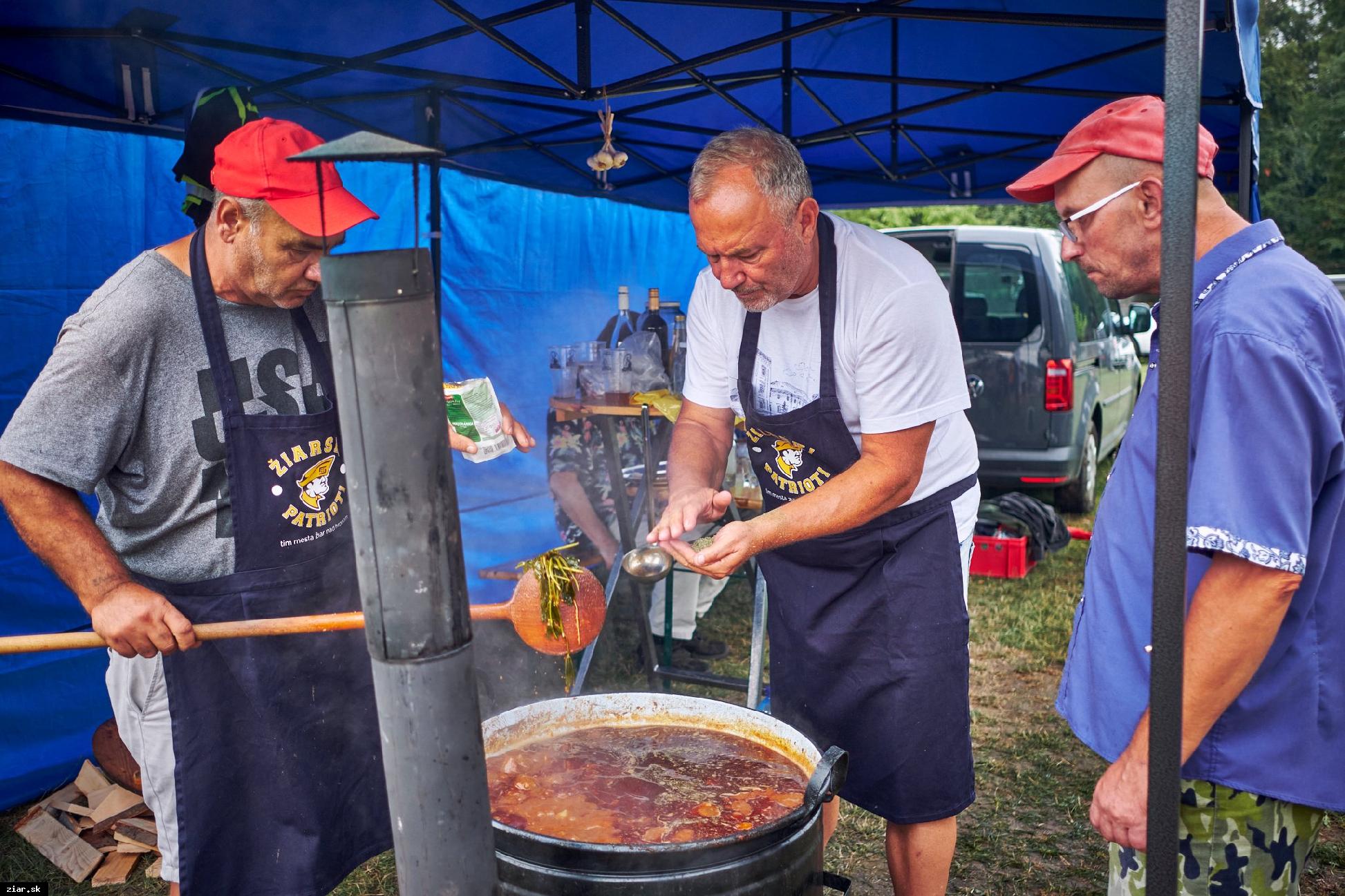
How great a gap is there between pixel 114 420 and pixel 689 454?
55.0 inches

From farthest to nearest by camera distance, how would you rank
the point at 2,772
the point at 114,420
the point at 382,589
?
the point at 2,772
the point at 114,420
the point at 382,589

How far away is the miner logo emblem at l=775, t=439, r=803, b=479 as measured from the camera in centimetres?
253

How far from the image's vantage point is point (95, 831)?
11.2ft

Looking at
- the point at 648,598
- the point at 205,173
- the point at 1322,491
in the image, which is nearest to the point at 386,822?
the point at 205,173

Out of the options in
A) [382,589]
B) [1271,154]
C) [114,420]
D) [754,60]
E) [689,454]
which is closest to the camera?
[382,589]

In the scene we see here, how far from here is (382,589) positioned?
1.06 meters

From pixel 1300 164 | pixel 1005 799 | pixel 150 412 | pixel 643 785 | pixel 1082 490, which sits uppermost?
pixel 1300 164

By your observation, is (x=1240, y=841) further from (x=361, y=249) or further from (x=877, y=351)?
(x=361, y=249)

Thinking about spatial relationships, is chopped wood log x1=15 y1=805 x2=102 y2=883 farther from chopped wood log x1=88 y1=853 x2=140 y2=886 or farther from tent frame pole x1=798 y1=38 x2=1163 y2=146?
tent frame pole x1=798 y1=38 x2=1163 y2=146

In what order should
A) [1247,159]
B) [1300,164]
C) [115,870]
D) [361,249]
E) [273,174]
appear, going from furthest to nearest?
[1300,164], [361,249], [1247,159], [115,870], [273,174]

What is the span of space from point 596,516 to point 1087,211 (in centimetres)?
363

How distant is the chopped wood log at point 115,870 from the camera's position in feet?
10.7

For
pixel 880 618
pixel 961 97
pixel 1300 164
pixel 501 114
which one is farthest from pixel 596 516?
pixel 1300 164

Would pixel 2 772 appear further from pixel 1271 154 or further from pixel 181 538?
pixel 1271 154
